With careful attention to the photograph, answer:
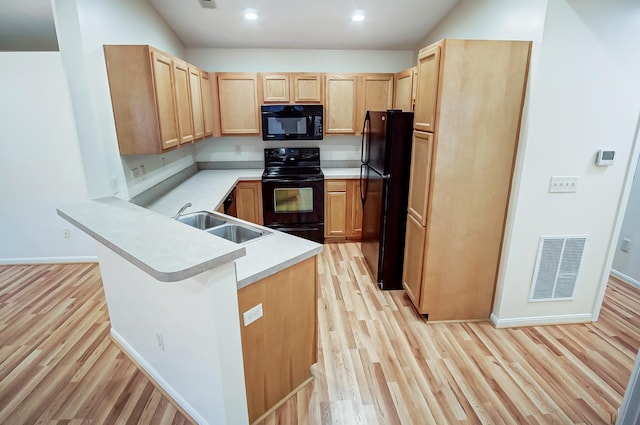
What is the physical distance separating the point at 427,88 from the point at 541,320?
2043 mm

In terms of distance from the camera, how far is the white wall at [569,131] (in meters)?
2.09

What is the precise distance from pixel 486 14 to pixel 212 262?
2.92m

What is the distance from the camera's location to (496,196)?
2424 mm

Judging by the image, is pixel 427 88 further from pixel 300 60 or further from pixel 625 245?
pixel 625 245

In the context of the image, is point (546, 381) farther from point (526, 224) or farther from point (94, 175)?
point (94, 175)

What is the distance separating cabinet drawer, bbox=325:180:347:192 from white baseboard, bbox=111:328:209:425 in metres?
2.66

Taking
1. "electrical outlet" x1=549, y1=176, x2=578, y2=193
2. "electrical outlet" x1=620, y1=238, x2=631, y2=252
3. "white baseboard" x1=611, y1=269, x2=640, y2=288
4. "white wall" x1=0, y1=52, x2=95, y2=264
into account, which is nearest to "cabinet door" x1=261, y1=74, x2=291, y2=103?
"white wall" x1=0, y1=52, x2=95, y2=264

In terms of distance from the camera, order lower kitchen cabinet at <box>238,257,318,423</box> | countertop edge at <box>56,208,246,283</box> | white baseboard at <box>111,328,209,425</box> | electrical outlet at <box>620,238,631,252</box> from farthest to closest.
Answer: electrical outlet at <box>620,238,631,252</box> < white baseboard at <box>111,328,209,425</box> < lower kitchen cabinet at <box>238,257,318,423</box> < countertop edge at <box>56,208,246,283</box>

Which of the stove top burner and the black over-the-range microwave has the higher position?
the black over-the-range microwave

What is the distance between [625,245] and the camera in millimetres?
3330

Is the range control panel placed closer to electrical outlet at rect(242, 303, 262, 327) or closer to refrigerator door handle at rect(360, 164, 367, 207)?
refrigerator door handle at rect(360, 164, 367, 207)

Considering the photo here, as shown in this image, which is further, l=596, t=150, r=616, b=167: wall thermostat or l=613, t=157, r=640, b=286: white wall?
l=613, t=157, r=640, b=286: white wall

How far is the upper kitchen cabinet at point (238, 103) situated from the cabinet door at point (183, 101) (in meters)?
1.02

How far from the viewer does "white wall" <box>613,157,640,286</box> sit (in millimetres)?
3182
